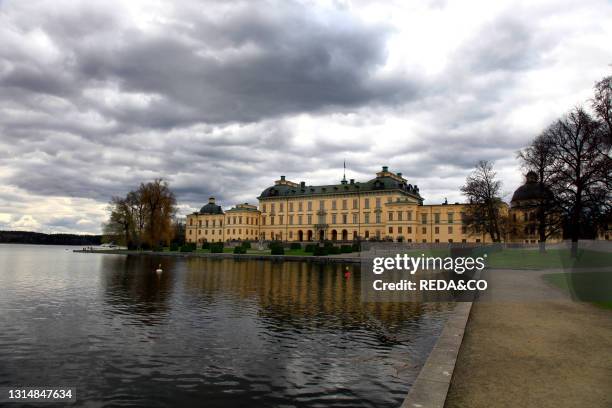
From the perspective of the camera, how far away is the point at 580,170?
36.5m

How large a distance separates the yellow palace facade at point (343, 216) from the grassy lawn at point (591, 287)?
184 ft

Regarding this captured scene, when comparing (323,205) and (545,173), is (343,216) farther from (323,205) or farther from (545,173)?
(545,173)

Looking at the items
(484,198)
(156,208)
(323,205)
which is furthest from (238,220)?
(484,198)

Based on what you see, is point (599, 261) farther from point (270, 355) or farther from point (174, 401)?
point (174, 401)

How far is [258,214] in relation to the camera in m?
119

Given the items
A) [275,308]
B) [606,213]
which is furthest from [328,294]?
[606,213]

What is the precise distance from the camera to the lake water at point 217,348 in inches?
334

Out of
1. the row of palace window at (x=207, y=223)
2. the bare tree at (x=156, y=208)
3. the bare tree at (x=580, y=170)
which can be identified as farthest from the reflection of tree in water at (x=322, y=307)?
the row of palace window at (x=207, y=223)

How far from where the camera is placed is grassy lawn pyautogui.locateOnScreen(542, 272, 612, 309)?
17.8 m

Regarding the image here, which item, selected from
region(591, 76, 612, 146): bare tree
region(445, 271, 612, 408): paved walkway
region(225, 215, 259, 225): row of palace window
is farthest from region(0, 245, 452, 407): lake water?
region(225, 215, 259, 225): row of palace window

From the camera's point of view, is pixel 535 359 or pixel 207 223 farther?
pixel 207 223

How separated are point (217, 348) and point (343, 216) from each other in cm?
8993

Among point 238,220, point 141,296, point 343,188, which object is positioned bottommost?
point 141,296

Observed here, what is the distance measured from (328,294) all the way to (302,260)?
34.4 m
